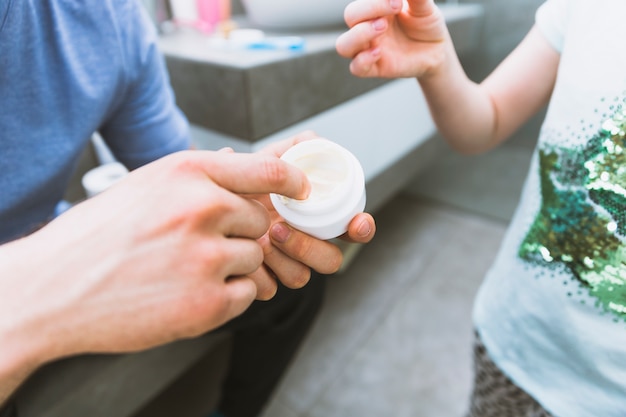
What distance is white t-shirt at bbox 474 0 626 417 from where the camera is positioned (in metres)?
0.47

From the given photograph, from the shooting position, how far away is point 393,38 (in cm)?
53

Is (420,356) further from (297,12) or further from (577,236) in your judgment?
(297,12)

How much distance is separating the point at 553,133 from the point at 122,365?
621mm

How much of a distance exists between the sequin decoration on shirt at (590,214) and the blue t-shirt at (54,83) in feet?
1.92

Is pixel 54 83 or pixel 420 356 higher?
pixel 54 83

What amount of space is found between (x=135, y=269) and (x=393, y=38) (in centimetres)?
41

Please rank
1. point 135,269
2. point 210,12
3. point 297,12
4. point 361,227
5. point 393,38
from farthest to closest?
1. point 210,12
2. point 297,12
3. point 393,38
4. point 361,227
5. point 135,269

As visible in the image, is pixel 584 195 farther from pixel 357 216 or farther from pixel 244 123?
pixel 244 123

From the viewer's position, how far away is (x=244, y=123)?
715mm

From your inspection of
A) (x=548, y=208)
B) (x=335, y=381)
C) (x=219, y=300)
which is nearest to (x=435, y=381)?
(x=335, y=381)

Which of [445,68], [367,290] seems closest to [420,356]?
[367,290]

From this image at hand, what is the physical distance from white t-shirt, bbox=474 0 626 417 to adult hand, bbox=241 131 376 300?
27cm


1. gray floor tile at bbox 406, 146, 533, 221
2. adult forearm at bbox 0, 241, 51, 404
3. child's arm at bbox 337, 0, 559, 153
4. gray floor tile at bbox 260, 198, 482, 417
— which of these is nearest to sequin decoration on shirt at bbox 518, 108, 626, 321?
child's arm at bbox 337, 0, 559, 153

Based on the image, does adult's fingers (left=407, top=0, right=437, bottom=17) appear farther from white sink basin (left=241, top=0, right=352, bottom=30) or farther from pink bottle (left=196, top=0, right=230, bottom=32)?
pink bottle (left=196, top=0, right=230, bottom=32)
